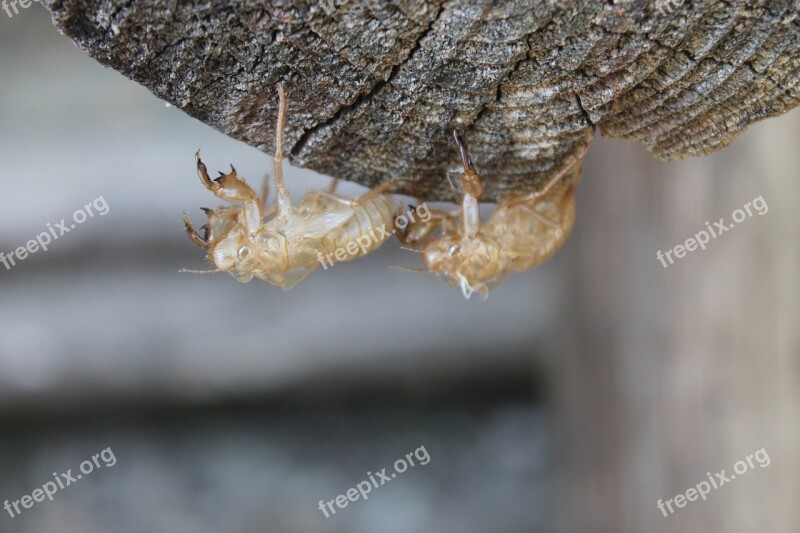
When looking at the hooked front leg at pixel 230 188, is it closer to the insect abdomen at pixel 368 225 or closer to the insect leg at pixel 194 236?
the insect leg at pixel 194 236

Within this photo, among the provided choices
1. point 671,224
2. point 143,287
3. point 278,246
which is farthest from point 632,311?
point 143,287

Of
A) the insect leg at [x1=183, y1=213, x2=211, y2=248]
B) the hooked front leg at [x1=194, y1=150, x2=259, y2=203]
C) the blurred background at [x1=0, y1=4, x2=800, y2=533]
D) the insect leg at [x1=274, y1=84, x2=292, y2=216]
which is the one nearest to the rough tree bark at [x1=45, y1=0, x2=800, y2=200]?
the insect leg at [x1=274, y1=84, x2=292, y2=216]

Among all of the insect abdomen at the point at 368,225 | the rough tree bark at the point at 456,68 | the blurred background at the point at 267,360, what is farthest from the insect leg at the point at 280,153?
the blurred background at the point at 267,360

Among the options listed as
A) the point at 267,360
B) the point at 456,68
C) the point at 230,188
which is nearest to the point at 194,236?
the point at 230,188

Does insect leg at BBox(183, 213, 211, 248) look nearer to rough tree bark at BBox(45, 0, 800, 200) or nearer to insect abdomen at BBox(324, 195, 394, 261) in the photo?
insect abdomen at BBox(324, 195, 394, 261)

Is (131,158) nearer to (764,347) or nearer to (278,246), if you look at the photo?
(278,246)

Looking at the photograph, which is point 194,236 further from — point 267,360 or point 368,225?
point 267,360
